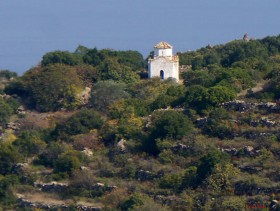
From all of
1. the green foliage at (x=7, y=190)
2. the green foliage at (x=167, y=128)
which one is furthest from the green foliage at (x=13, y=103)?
the green foliage at (x=167, y=128)

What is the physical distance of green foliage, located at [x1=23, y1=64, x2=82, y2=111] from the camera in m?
60.7

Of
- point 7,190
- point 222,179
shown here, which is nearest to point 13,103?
point 7,190

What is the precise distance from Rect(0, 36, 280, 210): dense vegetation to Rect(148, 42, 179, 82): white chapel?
4.64 ft

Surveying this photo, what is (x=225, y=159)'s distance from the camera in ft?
150

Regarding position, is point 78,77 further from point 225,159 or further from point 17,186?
point 225,159

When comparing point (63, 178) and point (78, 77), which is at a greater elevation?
point (78, 77)

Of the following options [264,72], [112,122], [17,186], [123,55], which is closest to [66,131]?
[112,122]

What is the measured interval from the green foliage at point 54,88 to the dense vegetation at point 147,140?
6cm

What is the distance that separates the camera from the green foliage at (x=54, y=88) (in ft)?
199

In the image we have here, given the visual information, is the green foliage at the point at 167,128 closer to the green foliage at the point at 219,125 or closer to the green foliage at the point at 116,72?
the green foliage at the point at 219,125

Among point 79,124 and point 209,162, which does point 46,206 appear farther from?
point 79,124

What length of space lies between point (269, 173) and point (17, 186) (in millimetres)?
10228

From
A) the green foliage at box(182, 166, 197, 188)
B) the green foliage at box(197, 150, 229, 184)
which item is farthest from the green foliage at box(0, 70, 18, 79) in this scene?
the green foliage at box(197, 150, 229, 184)

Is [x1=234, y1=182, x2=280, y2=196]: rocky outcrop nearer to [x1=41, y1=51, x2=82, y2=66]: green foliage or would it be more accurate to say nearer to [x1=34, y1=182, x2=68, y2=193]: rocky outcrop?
[x1=34, y1=182, x2=68, y2=193]: rocky outcrop
